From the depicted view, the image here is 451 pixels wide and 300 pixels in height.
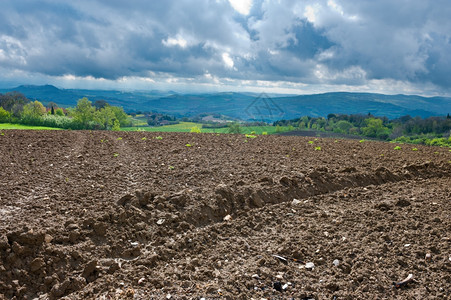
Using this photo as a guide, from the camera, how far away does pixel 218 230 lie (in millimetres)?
6188

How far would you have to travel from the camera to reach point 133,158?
444 inches

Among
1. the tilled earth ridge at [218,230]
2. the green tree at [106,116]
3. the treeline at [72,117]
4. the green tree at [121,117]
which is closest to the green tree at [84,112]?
the treeline at [72,117]

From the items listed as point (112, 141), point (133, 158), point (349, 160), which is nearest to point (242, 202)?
point (133, 158)

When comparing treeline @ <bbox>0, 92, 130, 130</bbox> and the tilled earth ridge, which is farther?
treeline @ <bbox>0, 92, 130, 130</bbox>

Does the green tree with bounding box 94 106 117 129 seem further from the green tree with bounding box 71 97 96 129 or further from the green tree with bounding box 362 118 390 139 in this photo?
the green tree with bounding box 362 118 390 139

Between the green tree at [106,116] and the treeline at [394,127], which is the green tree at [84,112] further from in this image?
the treeline at [394,127]

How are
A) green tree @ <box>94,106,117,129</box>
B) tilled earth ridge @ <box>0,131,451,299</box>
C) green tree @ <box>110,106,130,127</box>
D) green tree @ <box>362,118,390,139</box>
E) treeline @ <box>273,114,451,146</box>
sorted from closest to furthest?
tilled earth ridge @ <box>0,131,451,299</box>
treeline @ <box>273,114,451,146</box>
green tree @ <box>362,118,390,139</box>
green tree @ <box>94,106,117,129</box>
green tree @ <box>110,106,130,127</box>

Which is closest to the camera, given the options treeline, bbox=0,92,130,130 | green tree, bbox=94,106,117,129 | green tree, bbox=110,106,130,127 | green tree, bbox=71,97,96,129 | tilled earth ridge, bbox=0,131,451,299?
tilled earth ridge, bbox=0,131,451,299

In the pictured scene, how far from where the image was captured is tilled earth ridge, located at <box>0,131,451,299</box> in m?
4.57

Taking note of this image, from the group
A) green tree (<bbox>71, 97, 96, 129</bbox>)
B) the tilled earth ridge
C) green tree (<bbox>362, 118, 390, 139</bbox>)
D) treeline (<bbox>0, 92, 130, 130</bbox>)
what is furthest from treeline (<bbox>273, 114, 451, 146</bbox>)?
green tree (<bbox>71, 97, 96, 129</bbox>)

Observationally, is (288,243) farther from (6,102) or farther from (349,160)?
(6,102)

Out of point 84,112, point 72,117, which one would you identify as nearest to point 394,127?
point 84,112

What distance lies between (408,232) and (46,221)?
719cm

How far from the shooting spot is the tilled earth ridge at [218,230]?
457 centimetres
